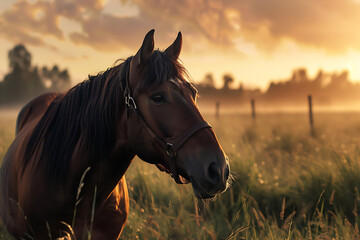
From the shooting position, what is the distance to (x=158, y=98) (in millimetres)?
1742

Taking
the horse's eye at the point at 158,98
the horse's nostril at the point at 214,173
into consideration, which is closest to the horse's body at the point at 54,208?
the horse's eye at the point at 158,98

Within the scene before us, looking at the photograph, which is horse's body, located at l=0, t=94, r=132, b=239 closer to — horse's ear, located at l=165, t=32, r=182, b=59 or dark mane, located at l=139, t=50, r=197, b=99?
dark mane, located at l=139, t=50, r=197, b=99

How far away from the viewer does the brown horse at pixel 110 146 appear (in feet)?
5.41

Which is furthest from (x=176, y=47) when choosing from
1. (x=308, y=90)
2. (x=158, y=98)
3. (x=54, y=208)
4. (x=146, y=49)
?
(x=308, y=90)

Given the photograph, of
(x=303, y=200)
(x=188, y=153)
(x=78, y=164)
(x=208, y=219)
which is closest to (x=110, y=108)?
(x=78, y=164)

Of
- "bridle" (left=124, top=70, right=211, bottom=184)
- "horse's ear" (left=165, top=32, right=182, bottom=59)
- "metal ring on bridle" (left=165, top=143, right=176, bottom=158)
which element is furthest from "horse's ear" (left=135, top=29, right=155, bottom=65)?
"metal ring on bridle" (left=165, top=143, right=176, bottom=158)

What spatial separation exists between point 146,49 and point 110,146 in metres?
0.70

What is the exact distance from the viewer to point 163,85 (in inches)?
68.9

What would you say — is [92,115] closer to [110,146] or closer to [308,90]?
[110,146]

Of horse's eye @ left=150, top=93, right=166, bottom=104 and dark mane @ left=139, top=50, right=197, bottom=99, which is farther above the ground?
dark mane @ left=139, top=50, right=197, bottom=99

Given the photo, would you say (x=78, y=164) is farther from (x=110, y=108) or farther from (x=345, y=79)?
(x=345, y=79)

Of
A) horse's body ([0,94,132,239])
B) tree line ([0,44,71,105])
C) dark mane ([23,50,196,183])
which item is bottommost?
horse's body ([0,94,132,239])

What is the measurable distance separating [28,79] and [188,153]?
61.6 meters

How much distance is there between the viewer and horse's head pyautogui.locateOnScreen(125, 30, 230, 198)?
1.57 metres
